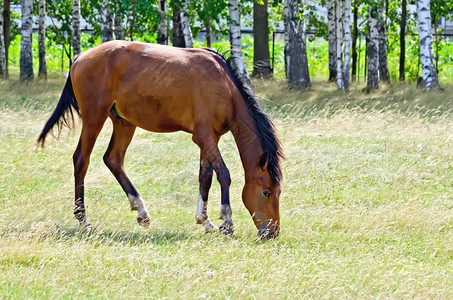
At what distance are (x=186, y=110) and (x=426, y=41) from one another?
14137mm

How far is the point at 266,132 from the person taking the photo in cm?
809

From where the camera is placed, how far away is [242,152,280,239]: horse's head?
7.79 metres

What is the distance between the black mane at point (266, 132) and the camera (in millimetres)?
7891

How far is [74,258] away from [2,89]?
15.6m

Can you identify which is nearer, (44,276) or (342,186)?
(44,276)

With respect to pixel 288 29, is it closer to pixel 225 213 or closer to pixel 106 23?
pixel 106 23

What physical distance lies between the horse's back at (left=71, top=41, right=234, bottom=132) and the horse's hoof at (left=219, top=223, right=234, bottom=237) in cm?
100

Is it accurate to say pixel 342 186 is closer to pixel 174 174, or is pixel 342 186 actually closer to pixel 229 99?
pixel 174 174

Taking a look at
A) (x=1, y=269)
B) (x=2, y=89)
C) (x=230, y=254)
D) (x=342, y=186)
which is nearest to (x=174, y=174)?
(x=342, y=186)

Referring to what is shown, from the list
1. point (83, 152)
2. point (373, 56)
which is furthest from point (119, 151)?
point (373, 56)

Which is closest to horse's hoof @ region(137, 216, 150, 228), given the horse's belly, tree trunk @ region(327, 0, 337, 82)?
the horse's belly

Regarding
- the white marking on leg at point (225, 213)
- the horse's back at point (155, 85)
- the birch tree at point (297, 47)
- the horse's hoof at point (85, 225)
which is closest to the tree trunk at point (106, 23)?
the birch tree at point (297, 47)

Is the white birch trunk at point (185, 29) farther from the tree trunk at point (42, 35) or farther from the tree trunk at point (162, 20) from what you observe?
the tree trunk at point (42, 35)

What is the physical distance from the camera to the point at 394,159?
12.0m
